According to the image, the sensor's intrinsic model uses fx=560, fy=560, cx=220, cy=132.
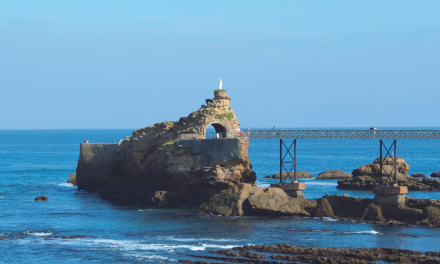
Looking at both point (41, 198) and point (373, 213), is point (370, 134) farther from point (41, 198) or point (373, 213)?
point (41, 198)

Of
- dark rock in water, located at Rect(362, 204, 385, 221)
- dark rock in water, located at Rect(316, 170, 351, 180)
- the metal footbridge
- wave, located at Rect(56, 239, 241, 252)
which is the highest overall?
the metal footbridge

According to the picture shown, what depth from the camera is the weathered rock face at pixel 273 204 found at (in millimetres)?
41125

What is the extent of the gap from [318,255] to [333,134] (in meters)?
18.9

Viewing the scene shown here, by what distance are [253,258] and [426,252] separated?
8959mm

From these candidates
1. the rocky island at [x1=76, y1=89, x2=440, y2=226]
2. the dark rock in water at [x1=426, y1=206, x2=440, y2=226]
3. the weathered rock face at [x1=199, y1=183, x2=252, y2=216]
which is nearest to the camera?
the dark rock in water at [x1=426, y1=206, x2=440, y2=226]

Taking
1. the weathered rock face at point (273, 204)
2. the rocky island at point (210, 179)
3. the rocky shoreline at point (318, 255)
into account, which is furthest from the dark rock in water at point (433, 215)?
the rocky shoreline at point (318, 255)

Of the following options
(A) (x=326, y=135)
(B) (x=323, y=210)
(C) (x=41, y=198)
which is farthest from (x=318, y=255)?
(C) (x=41, y=198)

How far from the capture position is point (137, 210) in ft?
150

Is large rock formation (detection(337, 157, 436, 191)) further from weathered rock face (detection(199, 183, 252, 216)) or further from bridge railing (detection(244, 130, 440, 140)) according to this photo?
weathered rock face (detection(199, 183, 252, 216))

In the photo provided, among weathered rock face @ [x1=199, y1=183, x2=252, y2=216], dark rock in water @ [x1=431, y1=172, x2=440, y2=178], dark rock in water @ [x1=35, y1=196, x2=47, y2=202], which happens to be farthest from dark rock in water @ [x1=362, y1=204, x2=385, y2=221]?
dark rock in water @ [x1=431, y1=172, x2=440, y2=178]

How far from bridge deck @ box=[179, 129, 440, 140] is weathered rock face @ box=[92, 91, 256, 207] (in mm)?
742

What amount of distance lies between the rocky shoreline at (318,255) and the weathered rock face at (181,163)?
51.8 feet

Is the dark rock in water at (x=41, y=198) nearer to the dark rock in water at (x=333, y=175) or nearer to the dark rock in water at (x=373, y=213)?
the dark rock in water at (x=373, y=213)

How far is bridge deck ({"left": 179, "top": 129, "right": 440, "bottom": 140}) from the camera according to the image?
142 ft
